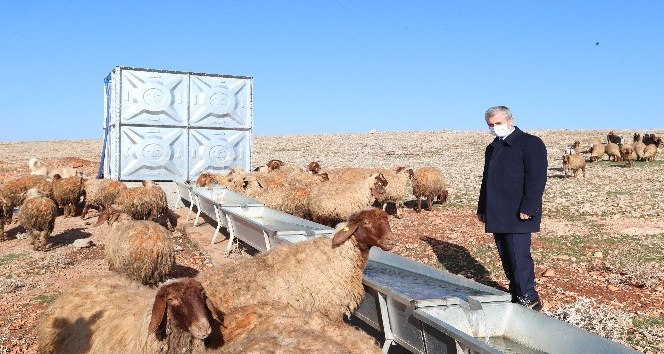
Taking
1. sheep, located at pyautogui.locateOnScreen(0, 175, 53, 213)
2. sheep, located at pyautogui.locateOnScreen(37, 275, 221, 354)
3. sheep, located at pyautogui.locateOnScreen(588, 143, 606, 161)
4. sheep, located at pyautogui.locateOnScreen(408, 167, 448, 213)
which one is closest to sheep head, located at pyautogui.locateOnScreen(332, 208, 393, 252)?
sheep, located at pyautogui.locateOnScreen(37, 275, 221, 354)

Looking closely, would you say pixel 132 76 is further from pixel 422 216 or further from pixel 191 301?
pixel 191 301

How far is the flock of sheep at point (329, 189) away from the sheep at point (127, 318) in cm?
740

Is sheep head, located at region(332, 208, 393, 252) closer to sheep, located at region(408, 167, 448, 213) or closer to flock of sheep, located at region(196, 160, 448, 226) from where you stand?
flock of sheep, located at region(196, 160, 448, 226)

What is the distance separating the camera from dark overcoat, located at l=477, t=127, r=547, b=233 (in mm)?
6289

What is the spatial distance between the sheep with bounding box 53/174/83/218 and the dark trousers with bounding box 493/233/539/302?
49.8ft

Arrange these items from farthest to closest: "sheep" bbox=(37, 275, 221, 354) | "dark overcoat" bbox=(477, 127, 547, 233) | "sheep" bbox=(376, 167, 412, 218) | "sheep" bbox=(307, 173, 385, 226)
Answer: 1. "sheep" bbox=(376, 167, 412, 218)
2. "sheep" bbox=(307, 173, 385, 226)
3. "dark overcoat" bbox=(477, 127, 547, 233)
4. "sheep" bbox=(37, 275, 221, 354)

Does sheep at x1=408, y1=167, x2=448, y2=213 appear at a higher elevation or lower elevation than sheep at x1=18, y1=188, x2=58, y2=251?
higher

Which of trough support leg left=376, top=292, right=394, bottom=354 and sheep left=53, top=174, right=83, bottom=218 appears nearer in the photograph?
trough support leg left=376, top=292, right=394, bottom=354

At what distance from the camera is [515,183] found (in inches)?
254


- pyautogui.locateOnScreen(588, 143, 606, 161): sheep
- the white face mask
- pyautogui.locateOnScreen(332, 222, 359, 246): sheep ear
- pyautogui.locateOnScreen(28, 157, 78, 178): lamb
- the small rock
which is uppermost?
the white face mask

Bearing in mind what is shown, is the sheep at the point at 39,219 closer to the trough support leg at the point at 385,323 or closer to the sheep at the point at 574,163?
the trough support leg at the point at 385,323

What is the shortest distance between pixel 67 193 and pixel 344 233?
14.4 meters

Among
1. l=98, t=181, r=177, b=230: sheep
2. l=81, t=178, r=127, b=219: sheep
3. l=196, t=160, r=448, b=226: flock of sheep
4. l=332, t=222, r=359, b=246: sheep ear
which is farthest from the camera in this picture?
l=81, t=178, r=127, b=219: sheep

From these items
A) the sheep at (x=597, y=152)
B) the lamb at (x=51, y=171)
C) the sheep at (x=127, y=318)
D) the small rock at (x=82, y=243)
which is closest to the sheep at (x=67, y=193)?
the small rock at (x=82, y=243)
